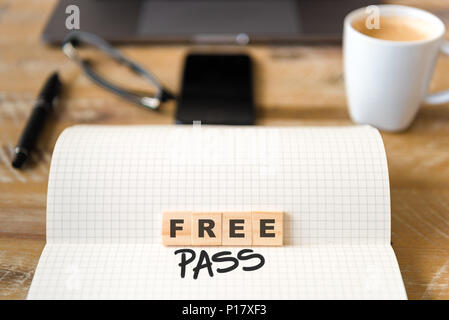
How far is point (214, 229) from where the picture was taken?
1.23 feet

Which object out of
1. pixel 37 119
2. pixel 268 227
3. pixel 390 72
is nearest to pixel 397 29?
pixel 390 72

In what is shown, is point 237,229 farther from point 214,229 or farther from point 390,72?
point 390,72

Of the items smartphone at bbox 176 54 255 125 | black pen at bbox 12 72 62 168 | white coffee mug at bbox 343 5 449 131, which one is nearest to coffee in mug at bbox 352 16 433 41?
white coffee mug at bbox 343 5 449 131

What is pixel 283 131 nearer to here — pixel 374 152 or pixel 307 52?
pixel 374 152

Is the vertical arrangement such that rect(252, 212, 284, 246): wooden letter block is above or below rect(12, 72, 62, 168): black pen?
above

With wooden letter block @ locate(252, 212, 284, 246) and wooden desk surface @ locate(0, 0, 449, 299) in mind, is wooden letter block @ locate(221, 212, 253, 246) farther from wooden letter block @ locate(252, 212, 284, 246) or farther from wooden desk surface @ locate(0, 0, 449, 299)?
wooden desk surface @ locate(0, 0, 449, 299)

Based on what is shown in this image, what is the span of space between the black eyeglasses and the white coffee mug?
0.73 feet

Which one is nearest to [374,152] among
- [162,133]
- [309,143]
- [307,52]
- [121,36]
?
[309,143]

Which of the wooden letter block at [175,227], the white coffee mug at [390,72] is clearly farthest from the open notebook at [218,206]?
the white coffee mug at [390,72]

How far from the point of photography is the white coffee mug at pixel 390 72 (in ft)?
1.47

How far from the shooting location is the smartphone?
522 mm

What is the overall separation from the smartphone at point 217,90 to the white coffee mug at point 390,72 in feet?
0.41

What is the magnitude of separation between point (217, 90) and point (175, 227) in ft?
0.76

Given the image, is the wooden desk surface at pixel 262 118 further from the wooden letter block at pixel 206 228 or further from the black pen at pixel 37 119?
the wooden letter block at pixel 206 228
